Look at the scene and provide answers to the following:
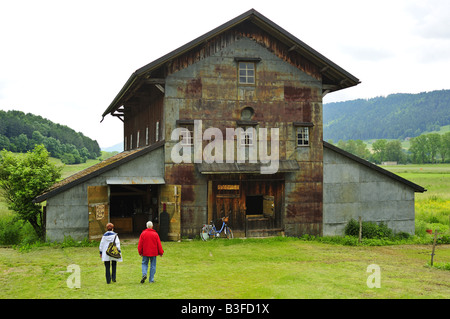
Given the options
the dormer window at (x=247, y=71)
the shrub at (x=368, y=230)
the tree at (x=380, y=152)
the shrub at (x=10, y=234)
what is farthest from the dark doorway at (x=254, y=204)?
the tree at (x=380, y=152)

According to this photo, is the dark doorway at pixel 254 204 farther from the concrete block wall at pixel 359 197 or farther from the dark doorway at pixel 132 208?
the dark doorway at pixel 132 208

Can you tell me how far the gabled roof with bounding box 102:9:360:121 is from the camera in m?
19.9

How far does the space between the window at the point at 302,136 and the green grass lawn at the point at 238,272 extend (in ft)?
17.3

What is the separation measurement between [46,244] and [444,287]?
15400 mm

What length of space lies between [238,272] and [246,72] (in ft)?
36.6

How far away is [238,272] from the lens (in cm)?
1409

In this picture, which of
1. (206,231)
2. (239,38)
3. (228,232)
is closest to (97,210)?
(206,231)

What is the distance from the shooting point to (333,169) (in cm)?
2275

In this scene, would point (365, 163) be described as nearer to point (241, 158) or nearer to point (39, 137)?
point (241, 158)

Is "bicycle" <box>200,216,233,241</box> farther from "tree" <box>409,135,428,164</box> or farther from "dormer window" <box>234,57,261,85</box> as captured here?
"tree" <box>409,135,428,164</box>

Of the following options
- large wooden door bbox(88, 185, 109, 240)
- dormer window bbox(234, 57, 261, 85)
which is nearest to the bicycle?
large wooden door bbox(88, 185, 109, 240)

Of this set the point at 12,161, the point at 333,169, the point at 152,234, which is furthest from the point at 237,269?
the point at 12,161

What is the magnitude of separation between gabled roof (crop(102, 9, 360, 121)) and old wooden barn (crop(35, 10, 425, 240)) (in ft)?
0.18

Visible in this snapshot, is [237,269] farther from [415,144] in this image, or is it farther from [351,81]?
[415,144]
